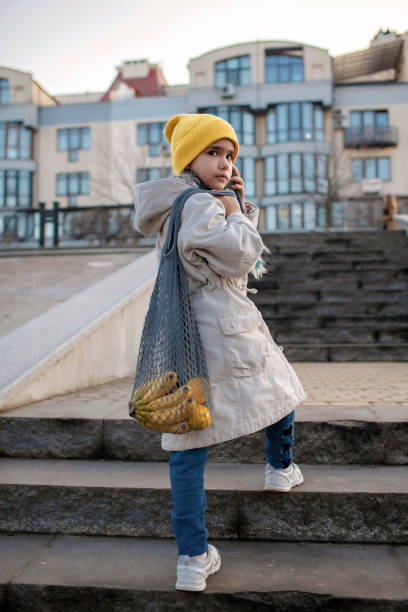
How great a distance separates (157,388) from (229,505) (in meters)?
0.92

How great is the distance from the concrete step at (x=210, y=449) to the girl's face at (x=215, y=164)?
1.45 m

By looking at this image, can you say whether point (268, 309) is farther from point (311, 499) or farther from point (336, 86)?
point (336, 86)

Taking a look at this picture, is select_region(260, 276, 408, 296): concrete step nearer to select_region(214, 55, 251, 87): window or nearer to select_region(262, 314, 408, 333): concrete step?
select_region(262, 314, 408, 333): concrete step

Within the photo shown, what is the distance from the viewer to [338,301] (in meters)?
7.39

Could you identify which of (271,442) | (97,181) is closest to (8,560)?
(271,442)

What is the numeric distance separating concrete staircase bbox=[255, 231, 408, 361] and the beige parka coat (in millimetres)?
4417

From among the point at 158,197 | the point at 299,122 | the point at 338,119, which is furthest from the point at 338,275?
the point at 338,119

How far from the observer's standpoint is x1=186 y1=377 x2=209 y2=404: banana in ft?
6.11

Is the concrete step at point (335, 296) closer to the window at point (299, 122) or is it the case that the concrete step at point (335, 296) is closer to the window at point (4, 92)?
the window at point (299, 122)

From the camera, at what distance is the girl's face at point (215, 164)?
2.11m

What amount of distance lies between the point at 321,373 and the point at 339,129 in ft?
112

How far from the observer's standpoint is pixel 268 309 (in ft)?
24.3

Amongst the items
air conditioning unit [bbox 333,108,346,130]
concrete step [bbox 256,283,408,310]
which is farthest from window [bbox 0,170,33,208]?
concrete step [bbox 256,283,408,310]

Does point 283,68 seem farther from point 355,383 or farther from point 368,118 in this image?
point 355,383
